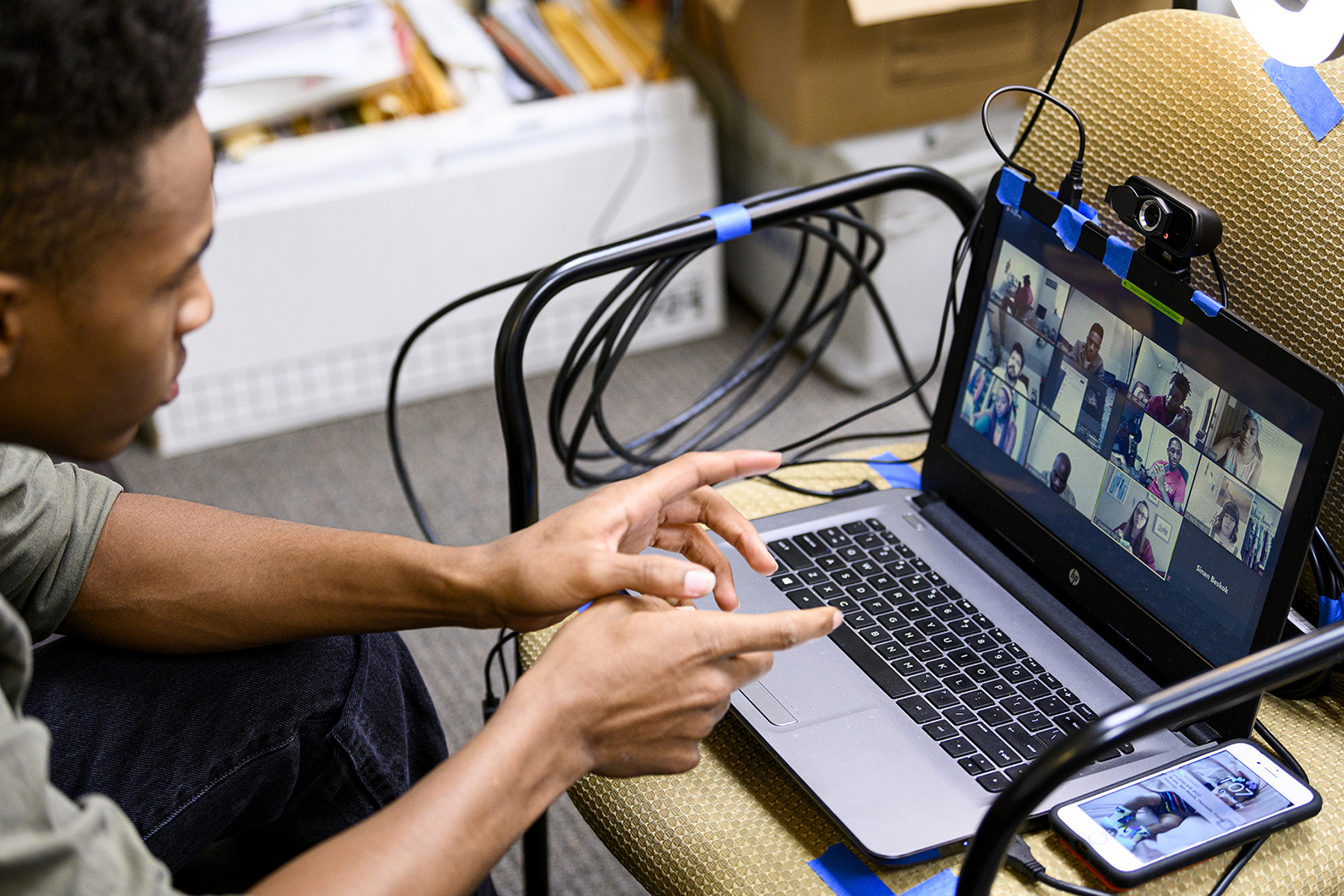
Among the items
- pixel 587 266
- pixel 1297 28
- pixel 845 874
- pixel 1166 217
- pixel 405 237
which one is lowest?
pixel 405 237

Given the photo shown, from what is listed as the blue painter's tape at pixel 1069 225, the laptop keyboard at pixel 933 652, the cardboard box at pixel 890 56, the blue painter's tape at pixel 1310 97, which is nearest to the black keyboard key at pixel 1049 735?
the laptop keyboard at pixel 933 652

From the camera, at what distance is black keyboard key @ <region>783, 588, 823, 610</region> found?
894mm

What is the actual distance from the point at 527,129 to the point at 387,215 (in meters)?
0.27

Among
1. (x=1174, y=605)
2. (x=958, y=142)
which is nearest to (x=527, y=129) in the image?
(x=958, y=142)

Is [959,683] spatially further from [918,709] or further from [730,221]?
[730,221]

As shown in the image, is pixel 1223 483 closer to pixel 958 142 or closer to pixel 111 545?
pixel 111 545

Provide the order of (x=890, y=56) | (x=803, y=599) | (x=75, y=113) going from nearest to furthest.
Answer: (x=75, y=113) < (x=803, y=599) < (x=890, y=56)

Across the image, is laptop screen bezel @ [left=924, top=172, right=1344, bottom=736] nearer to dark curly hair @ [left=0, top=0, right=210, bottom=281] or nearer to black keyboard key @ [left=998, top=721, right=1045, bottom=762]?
black keyboard key @ [left=998, top=721, right=1045, bottom=762]

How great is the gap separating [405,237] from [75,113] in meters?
1.40

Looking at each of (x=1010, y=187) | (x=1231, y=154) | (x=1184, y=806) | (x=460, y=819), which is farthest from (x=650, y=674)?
(x=1231, y=154)

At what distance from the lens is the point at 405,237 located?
6.39 feet

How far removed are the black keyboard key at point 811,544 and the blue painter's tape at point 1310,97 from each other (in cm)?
45

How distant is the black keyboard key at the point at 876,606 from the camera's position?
89 centimetres

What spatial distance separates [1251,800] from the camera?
0.73 meters
